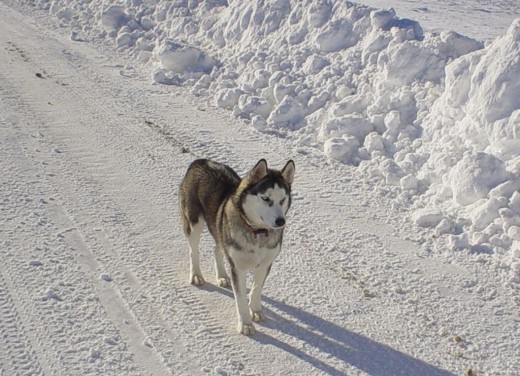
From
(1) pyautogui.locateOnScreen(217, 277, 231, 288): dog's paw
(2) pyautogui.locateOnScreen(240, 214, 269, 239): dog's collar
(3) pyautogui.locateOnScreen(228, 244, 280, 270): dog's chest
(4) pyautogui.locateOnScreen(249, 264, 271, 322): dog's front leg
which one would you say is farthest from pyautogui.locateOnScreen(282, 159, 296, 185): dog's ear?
(1) pyautogui.locateOnScreen(217, 277, 231, 288): dog's paw

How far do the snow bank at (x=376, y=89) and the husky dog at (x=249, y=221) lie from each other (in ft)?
7.82

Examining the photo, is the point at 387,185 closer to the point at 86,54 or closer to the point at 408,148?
the point at 408,148

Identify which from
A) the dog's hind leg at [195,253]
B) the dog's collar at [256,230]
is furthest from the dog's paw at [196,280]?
the dog's collar at [256,230]

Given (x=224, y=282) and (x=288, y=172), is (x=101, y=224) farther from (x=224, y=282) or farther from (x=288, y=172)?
(x=288, y=172)

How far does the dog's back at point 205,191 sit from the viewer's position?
6078mm

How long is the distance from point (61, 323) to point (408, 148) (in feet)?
16.1

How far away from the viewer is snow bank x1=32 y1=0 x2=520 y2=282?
7.55m

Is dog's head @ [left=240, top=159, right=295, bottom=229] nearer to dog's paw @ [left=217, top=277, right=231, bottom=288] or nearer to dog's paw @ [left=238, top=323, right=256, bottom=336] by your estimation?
dog's paw @ [left=238, top=323, right=256, bottom=336]

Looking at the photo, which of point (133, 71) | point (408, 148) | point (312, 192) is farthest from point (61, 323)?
point (133, 71)

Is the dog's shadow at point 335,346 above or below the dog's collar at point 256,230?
below

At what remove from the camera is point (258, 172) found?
548cm

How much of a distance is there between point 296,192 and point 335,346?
3.01 m

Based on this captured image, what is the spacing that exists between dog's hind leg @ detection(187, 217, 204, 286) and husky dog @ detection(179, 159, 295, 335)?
0.45 feet

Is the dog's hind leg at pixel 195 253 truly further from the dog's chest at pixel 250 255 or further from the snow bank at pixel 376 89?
the snow bank at pixel 376 89
